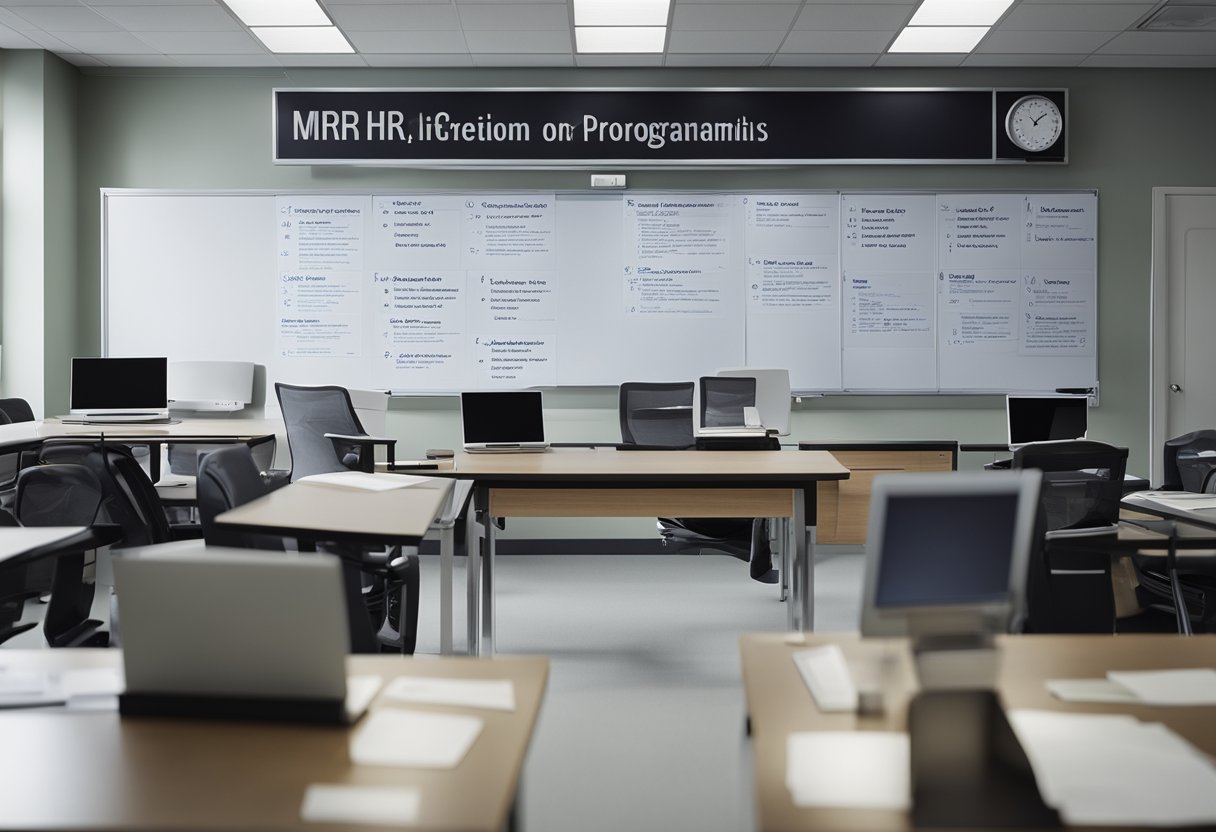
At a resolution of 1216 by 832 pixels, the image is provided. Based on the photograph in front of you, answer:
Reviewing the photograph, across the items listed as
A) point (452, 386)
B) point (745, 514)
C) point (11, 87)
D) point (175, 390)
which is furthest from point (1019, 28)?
point (11, 87)

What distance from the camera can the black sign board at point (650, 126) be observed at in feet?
20.0

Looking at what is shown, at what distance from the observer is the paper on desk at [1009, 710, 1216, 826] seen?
3.68 ft

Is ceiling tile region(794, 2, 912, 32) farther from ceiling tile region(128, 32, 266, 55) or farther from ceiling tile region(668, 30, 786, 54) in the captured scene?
ceiling tile region(128, 32, 266, 55)

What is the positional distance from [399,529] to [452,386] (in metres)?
3.82

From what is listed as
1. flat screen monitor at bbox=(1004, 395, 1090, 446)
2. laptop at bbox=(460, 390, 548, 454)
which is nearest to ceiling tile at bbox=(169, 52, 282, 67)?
laptop at bbox=(460, 390, 548, 454)

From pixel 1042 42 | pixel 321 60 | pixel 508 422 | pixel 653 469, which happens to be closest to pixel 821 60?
pixel 1042 42

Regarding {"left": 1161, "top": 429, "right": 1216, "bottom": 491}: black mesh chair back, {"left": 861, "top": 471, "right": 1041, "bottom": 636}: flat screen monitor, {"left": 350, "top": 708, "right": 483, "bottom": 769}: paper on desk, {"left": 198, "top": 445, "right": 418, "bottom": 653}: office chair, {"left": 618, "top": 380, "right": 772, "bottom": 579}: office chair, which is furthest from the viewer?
{"left": 618, "top": 380, "right": 772, "bottom": 579}: office chair

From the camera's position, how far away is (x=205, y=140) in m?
6.21

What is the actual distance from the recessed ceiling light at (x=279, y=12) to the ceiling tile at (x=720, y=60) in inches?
81.6

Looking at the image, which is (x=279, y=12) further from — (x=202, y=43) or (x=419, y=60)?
(x=419, y=60)

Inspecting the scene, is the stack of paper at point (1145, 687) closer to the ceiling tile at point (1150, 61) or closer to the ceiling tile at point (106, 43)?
the ceiling tile at point (1150, 61)

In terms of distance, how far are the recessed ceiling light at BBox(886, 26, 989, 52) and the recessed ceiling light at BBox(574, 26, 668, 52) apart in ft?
4.61

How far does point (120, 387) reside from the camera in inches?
224

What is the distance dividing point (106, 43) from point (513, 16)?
2478mm
